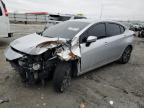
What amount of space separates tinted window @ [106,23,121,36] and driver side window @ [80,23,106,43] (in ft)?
0.74

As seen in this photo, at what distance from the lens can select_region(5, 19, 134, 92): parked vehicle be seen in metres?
4.37

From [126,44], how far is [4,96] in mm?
4564

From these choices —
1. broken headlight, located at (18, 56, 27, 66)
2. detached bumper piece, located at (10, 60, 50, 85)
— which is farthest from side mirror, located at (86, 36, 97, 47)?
broken headlight, located at (18, 56, 27, 66)

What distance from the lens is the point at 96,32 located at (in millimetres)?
5844

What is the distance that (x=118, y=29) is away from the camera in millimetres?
7109

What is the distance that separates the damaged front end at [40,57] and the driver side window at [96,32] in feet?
2.30

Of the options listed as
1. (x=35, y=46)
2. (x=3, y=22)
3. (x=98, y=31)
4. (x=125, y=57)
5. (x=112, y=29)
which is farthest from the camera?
(x=3, y=22)

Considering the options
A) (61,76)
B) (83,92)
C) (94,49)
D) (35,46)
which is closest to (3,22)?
(94,49)

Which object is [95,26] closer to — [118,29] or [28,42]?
[118,29]

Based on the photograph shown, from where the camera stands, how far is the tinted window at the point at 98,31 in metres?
5.66

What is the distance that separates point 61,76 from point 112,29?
2968 millimetres

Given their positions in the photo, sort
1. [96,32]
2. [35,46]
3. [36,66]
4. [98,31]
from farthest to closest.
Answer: [98,31] → [96,32] → [35,46] → [36,66]

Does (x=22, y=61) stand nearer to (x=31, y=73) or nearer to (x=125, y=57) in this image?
(x=31, y=73)

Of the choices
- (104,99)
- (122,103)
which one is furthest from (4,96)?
(122,103)
